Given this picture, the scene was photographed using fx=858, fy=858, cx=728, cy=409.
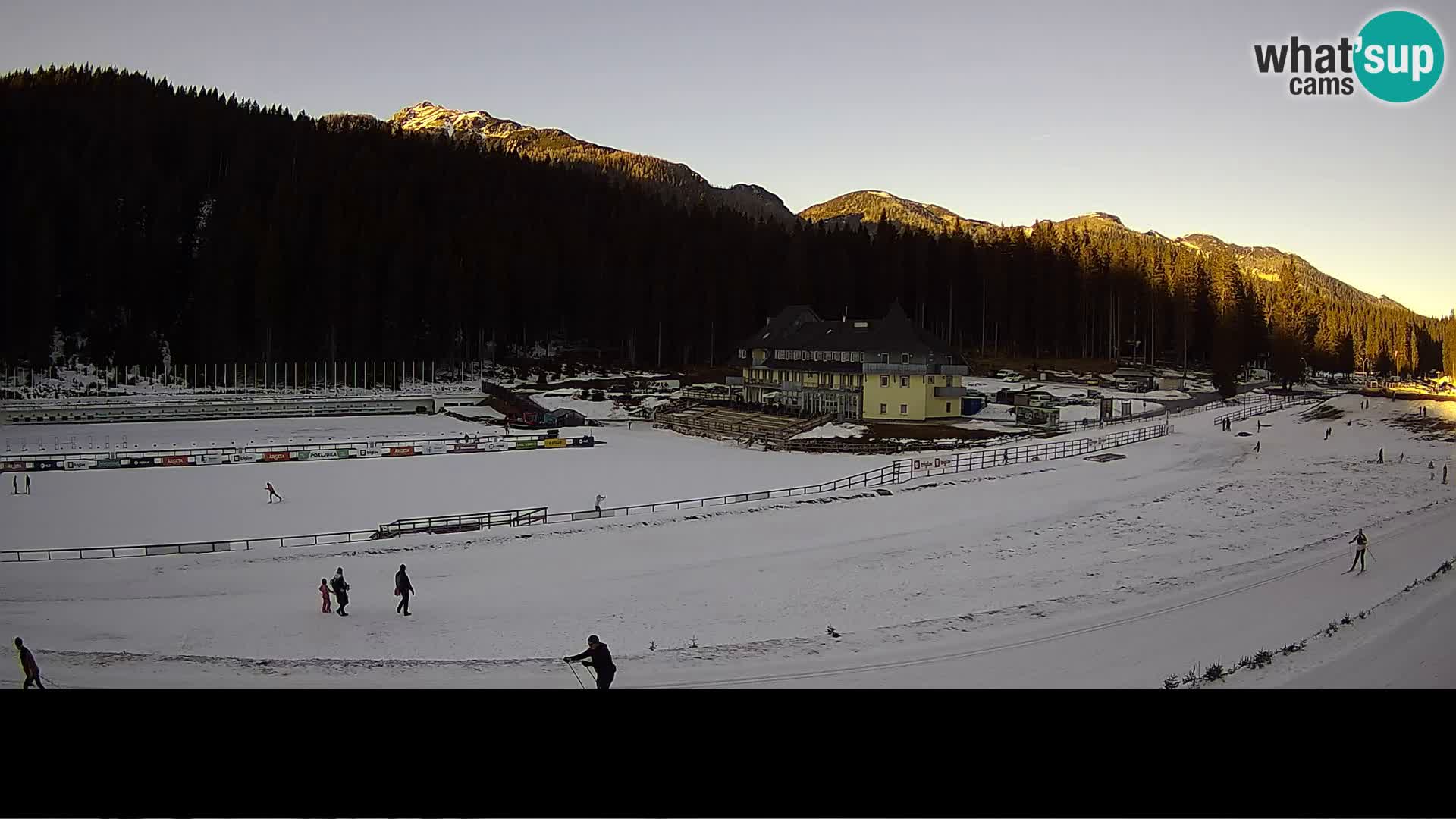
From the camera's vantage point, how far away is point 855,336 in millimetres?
48094

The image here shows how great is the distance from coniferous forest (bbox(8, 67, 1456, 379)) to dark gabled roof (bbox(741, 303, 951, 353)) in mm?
19093

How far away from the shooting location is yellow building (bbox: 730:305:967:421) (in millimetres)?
44625

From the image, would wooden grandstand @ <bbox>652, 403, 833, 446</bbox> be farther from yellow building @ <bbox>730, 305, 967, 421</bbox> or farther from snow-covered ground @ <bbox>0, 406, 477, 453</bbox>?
snow-covered ground @ <bbox>0, 406, 477, 453</bbox>

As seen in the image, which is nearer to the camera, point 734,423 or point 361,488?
point 361,488

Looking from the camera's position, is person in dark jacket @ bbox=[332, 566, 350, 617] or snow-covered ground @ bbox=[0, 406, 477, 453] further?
snow-covered ground @ bbox=[0, 406, 477, 453]

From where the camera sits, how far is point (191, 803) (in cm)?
290

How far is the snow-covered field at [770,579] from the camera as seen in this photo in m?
12.2

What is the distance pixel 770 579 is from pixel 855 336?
32.3 metres

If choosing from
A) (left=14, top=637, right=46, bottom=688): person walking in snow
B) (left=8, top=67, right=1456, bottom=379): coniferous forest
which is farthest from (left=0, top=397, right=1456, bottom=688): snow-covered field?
(left=8, top=67, right=1456, bottom=379): coniferous forest

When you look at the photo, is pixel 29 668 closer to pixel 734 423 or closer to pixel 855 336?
pixel 734 423

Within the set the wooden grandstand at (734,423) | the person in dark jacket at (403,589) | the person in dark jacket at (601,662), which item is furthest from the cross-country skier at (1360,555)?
the wooden grandstand at (734,423)

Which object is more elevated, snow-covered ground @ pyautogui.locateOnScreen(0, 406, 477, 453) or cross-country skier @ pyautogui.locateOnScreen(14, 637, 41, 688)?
snow-covered ground @ pyautogui.locateOnScreen(0, 406, 477, 453)

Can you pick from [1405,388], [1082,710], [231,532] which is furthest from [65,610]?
[1405,388]

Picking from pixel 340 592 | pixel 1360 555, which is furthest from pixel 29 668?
pixel 1360 555
